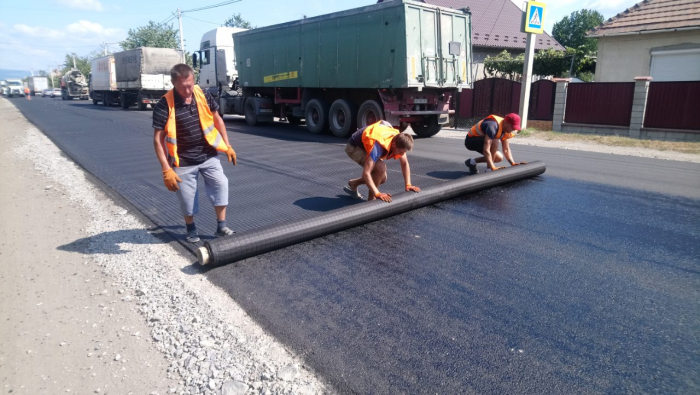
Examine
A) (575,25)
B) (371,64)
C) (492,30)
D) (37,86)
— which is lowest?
(371,64)

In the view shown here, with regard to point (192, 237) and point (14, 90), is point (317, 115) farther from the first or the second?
point (14, 90)

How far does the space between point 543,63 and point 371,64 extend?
17312 mm

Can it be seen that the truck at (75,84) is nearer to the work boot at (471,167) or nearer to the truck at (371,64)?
the truck at (371,64)

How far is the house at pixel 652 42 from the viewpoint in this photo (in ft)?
51.7

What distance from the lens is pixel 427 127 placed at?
13.5 metres

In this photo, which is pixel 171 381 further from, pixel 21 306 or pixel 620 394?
pixel 620 394

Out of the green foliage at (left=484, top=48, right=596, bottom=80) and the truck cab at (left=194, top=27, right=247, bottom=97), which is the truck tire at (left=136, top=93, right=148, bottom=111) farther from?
the green foliage at (left=484, top=48, right=596, bottom=80)

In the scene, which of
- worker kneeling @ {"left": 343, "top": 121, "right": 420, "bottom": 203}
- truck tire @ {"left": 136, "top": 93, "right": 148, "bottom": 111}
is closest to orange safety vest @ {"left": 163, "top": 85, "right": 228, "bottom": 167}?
worker kneeling @ {"left": 343, "top": 121, "right": 420, "bottom": 203}

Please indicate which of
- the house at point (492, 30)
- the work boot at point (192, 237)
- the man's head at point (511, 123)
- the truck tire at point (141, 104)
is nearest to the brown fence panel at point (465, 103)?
the house at point (492, 30)

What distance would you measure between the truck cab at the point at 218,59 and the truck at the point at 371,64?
127 inches

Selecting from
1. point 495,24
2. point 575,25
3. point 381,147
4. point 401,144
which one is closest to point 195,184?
point 381,147

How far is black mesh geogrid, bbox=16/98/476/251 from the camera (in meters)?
5.23

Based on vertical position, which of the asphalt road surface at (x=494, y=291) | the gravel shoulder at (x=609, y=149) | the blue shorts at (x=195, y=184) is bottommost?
the asphalt road surface at (x=494, y=291)

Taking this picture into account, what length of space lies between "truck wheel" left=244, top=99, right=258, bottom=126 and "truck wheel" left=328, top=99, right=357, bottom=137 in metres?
4.37
